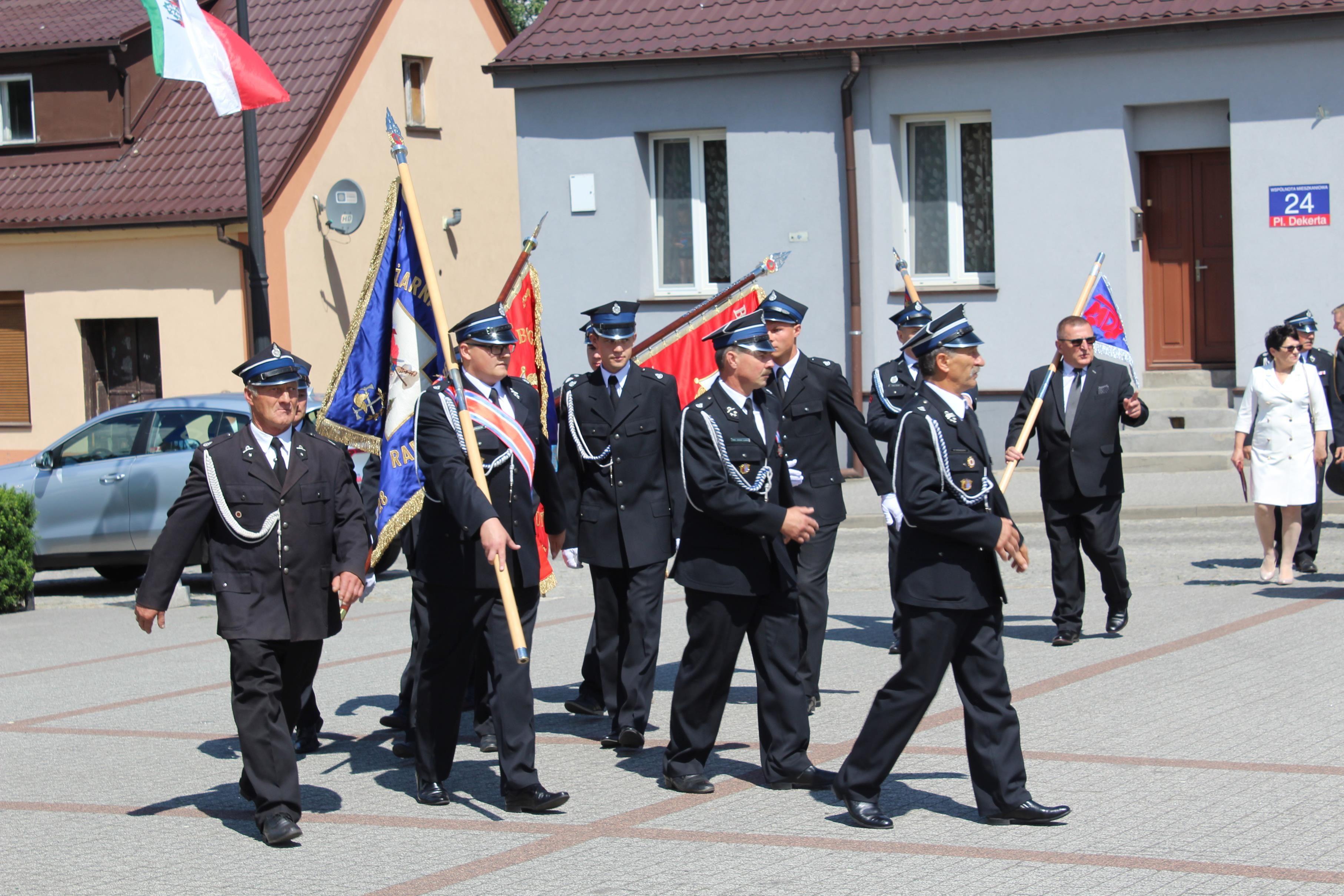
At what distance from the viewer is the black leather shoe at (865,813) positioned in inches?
241

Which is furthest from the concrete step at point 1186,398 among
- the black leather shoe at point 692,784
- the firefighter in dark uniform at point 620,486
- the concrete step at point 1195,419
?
the black leather shoe at point 692,784

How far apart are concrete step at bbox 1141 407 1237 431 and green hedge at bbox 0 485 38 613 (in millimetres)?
10948

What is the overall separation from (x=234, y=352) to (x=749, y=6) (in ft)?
30.7

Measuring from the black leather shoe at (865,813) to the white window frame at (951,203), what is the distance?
43.6 feet

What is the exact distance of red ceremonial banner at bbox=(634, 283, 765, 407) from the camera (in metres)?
9.70

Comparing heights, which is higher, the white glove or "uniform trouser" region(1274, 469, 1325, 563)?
the white glove

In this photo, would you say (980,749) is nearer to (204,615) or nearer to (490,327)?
(490,327)

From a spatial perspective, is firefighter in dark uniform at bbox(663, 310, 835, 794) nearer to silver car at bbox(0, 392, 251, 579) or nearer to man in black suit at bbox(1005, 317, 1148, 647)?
man in black suit at bbox(1005, 317, 1148, 647)

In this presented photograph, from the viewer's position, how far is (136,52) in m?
25.7

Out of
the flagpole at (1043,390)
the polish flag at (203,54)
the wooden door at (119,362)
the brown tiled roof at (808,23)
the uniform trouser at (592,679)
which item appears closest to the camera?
the uniform trouser at (592,679)

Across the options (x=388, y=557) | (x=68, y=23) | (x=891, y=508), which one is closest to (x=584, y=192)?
(x=68, y=23)

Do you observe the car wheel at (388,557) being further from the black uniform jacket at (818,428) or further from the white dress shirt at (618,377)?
the black uniform jacket at (818,428)

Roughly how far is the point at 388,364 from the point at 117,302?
60.3 ft

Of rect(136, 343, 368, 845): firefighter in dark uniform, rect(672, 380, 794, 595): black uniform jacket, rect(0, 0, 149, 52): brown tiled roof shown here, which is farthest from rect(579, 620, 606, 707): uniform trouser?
rect(0, 0, 149, 52): brown tiled roof
